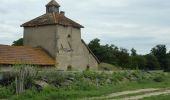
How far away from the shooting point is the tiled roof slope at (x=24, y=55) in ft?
143

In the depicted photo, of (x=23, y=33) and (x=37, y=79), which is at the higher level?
(x=23, y=33)

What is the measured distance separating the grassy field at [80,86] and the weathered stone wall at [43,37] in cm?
1474

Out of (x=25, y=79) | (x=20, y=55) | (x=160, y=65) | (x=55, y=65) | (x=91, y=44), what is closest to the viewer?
(x=25, y=79)

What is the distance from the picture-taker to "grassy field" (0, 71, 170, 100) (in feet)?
79.6

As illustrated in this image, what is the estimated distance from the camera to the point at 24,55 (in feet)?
155

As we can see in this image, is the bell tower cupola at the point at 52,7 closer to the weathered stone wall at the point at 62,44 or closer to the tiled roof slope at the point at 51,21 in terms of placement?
the tiled roof slope at the point at 51,21

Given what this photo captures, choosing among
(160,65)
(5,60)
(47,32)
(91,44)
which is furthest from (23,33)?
(160,65)

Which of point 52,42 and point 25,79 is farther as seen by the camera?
point 52,42

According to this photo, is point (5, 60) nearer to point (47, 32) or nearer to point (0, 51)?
point (0, 51)

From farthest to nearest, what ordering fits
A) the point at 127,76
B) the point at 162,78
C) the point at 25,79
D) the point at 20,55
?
the point at 20,55
the point at 162,78
the point at 127,76
the point at 25,79

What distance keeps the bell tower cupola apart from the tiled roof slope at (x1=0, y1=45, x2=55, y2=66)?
19.3 feet

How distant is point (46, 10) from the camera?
55719 millimetres

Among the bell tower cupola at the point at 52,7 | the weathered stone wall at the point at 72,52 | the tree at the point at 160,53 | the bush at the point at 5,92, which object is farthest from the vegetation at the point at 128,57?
the bush at the point at 5,92

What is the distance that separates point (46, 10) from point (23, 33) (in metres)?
4.14
